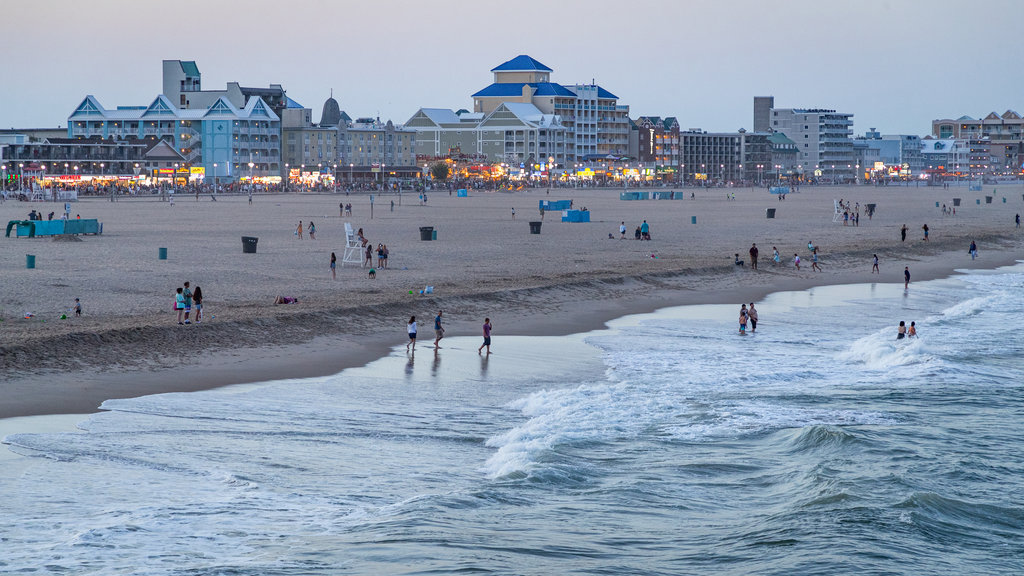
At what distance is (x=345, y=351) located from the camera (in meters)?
24.5

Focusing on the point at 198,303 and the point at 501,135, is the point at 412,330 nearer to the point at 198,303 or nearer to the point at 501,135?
the point at 198,303

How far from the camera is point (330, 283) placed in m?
34.1

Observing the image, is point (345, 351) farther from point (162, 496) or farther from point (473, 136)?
point (473, 136)

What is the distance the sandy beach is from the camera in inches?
865

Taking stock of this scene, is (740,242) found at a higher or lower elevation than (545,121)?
lower

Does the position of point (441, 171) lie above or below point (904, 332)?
above

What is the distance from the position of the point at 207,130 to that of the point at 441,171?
3536cm

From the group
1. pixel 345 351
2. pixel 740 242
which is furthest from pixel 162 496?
pixel 740 242

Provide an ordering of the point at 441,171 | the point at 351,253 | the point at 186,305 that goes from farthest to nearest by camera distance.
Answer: the point at 441,171, the point at 351,253, the point at 186,305

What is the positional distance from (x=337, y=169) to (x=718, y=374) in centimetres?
14744

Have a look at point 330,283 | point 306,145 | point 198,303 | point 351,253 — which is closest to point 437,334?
point 198,303

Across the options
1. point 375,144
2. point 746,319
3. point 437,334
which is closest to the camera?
point 437,334

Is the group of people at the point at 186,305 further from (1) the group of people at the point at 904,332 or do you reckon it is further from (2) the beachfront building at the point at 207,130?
(2) the beachfront building at the point at 207,130

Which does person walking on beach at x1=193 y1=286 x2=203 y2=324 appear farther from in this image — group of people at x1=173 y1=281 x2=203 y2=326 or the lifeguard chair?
the lifeguard chair
